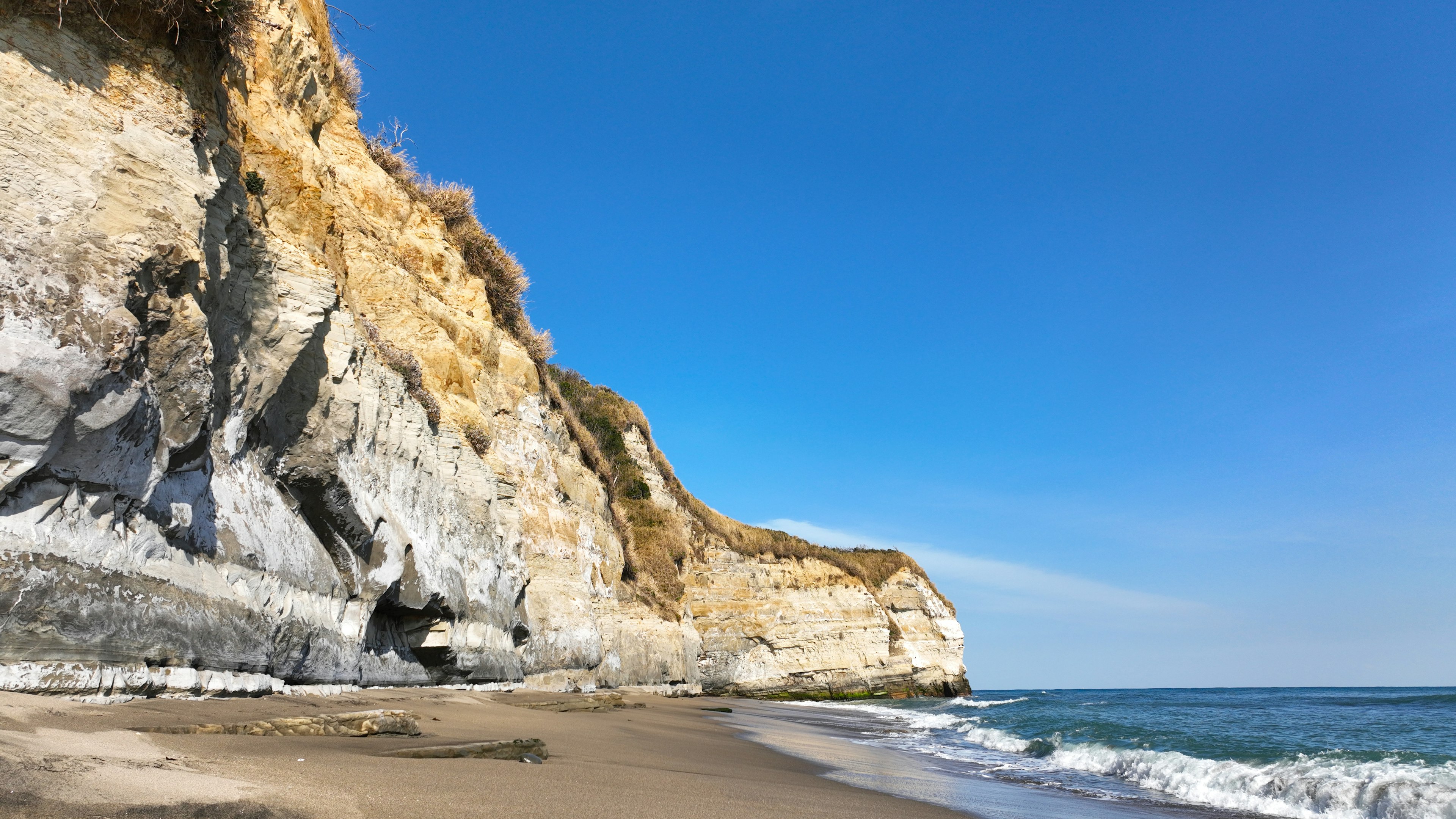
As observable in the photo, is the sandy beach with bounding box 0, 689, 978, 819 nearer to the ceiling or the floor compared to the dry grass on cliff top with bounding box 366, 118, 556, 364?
nearer to the floor

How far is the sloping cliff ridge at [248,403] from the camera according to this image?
4.85 metres

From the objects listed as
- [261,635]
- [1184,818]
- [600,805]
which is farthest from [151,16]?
[1184,818]

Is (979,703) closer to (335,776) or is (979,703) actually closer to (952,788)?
(952,788)

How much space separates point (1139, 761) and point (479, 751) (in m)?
9.66

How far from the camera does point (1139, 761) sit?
10781mm

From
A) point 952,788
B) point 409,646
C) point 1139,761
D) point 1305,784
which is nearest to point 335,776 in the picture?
point 952,788

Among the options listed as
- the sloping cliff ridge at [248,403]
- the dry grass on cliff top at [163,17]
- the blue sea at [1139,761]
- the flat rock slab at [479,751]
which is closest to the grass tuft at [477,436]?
the sloping cliff ridge at [248,403]

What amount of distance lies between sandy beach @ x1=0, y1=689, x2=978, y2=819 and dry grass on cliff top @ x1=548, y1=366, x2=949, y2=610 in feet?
48.4

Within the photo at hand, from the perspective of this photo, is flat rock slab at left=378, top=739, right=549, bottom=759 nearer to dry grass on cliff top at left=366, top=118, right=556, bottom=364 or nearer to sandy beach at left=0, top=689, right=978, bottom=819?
sandy beach at left=0, top=689, right=978, bottom=819

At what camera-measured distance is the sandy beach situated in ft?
9.12

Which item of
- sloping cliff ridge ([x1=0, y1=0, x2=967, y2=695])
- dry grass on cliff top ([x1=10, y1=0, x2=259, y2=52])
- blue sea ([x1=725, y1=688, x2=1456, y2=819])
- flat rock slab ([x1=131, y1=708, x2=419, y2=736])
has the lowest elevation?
blue sea ([x1=725, y1=688, x2=1456, y2=819])

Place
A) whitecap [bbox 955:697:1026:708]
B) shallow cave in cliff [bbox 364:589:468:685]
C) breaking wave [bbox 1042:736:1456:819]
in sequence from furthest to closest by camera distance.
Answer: whitecap [bbox 955:697:1026:708], shallow cave in cliff [bbox 364:589:468:685], breaking wave [bbox 1042:736:1456:819]

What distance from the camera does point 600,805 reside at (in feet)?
13.2

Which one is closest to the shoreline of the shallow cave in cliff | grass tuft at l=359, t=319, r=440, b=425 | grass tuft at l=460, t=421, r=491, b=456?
the shallow cave in cliff
